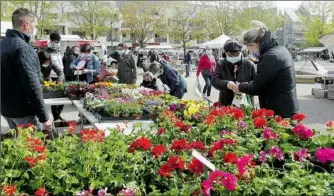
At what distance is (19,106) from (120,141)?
1231mm

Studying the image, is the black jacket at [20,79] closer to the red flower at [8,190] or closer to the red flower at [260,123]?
the red flower at [8,190]

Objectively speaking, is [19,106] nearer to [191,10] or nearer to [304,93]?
[304,93]

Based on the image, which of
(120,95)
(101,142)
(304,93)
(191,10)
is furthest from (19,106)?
(191,10)

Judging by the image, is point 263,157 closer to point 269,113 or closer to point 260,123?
point 260,123

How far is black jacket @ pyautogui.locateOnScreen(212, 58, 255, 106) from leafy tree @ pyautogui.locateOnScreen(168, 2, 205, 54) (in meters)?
40.4

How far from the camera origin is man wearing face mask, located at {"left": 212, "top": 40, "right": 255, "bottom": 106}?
14.3 feet

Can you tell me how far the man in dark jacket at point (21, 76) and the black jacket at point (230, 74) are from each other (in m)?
1.87

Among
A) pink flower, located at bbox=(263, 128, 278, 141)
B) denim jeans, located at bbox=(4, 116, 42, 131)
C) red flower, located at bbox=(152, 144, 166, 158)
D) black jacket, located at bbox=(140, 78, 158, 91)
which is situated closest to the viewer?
red flower, located at bbox=(152, 144, 166, 158)

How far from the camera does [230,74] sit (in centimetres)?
443

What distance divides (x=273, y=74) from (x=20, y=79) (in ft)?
6.58

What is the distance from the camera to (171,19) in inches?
1855

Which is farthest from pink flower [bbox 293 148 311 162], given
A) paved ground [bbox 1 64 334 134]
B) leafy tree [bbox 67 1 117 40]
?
leafy tree [bbox 67 1 117 40]

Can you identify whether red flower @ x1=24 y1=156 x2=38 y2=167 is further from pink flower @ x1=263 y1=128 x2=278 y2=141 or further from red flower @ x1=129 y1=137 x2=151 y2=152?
pink flower @ x1=263 y1=128 x2=278 y2=141

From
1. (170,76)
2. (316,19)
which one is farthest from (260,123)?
(316,19)
